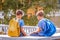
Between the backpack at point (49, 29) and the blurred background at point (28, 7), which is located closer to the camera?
the backpack at point (49, 29)

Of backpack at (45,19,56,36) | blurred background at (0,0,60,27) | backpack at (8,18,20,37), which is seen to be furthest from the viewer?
blurred background at (0,0,60,27)

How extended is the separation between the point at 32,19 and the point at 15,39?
4132 millimetres

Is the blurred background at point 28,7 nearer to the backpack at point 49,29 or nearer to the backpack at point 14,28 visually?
the backpack at point 49,29

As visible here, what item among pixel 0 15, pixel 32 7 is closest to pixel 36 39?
pixel 32 7

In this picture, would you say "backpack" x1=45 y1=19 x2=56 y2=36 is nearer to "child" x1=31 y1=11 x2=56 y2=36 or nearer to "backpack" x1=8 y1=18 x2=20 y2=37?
"child" x1=31 y1=11 x2=56 y2=36

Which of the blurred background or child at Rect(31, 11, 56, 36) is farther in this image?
the blurred background

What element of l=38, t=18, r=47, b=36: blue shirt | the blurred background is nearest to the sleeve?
l=38, t=18, r=47, b=36: blue shirt

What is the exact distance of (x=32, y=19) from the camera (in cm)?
887

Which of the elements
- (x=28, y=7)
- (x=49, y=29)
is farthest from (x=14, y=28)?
(x=28, y=7)

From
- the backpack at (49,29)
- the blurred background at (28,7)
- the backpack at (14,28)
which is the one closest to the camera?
the backpack at (14,28)

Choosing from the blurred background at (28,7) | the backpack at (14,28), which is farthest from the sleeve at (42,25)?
the blurred background at (28,7)

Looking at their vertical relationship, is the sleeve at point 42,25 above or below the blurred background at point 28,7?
below

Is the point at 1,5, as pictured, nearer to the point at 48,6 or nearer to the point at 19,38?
the point at 48,6

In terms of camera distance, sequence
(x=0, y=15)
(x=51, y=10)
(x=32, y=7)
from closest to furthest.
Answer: (x=32, y=7) < (x=51, y=10) < (x=0, y=15)
